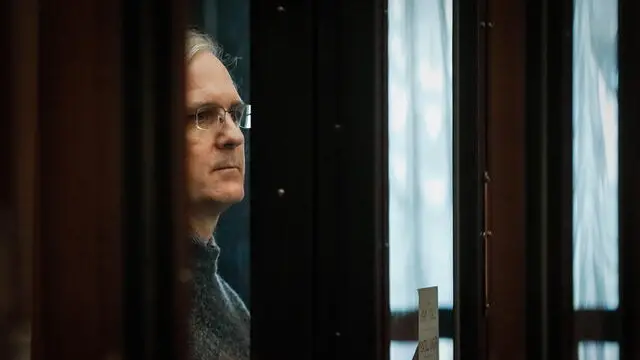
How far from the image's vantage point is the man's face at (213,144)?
1.15 meters

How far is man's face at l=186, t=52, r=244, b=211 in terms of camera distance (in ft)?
3.76

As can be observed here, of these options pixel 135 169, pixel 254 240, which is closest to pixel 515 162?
pixel 254 240

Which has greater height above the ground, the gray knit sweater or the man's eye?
the man's eye

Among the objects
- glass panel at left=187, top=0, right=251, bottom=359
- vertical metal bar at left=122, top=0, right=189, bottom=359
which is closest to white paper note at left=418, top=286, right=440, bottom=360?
glass panel at left=187, top=0, right=251, bottom=359

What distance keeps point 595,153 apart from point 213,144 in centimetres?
91

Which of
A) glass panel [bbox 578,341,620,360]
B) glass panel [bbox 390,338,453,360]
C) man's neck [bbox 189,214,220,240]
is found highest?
man's neck [bbox 189,214,220,240]

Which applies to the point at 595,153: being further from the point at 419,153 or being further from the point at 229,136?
the point at 229,136

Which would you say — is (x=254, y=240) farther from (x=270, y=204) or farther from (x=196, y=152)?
(x=196, y=152)

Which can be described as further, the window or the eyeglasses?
the window

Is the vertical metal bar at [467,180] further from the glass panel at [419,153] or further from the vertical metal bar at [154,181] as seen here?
the vertical metal bar at [154,181]

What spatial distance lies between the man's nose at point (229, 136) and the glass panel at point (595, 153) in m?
0.79

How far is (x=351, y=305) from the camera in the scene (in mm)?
1413

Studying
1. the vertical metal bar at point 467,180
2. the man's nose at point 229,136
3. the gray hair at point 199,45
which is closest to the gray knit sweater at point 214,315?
the man's nose at point 229,136

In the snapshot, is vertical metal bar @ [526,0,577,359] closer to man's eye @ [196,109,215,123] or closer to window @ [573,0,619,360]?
window @ [573,0,619,360]
